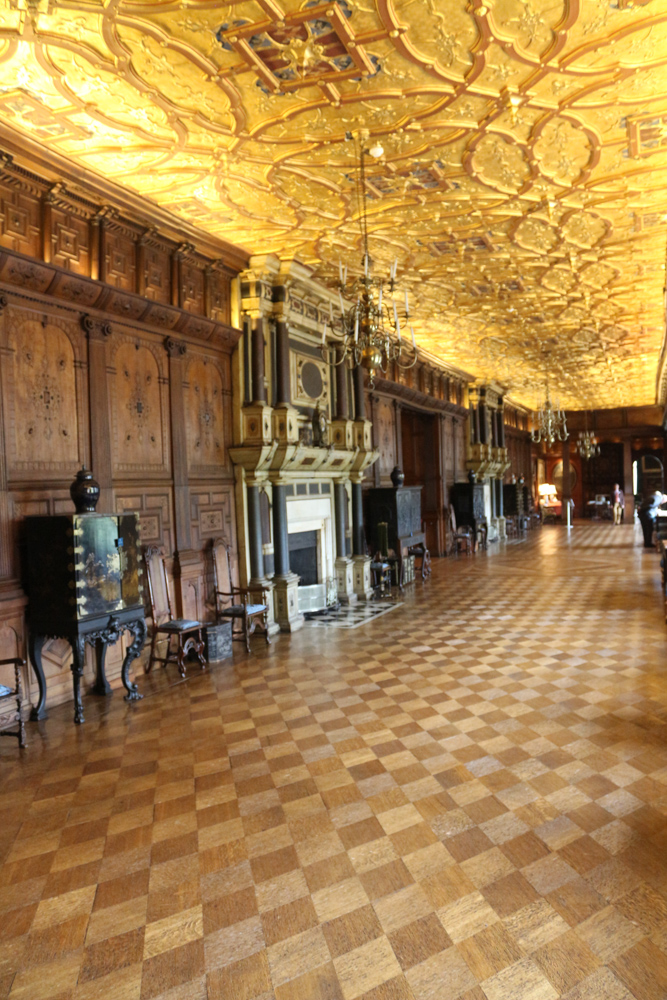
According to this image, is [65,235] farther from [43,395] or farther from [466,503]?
[466,503]

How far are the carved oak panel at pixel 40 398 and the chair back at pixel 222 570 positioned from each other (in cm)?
208

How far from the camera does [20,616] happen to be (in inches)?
189

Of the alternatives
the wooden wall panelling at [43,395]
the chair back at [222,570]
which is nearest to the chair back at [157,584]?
the chair back at [222,570]

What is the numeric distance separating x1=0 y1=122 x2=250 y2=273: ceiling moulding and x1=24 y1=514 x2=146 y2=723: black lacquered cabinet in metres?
2.74

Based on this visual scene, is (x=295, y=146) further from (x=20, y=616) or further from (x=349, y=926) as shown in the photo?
(x=349, y=926)

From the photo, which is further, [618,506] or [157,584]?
[618,506]

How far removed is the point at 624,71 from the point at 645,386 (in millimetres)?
17331

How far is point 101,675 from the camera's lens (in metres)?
5.37

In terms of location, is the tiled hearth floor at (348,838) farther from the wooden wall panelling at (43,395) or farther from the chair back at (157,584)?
the wooden wall panelling at (43,395)

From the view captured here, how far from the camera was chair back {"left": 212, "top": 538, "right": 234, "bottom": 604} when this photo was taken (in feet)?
22.7

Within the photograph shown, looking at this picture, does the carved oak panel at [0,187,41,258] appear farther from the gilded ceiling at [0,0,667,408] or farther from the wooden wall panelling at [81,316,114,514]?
the wooden wall panelling at [81,316,114,514]

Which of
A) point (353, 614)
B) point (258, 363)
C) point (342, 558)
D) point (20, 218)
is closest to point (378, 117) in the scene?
point (20, 218)

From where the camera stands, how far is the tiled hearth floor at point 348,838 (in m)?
2.22

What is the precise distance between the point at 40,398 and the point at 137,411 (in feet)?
3.58
